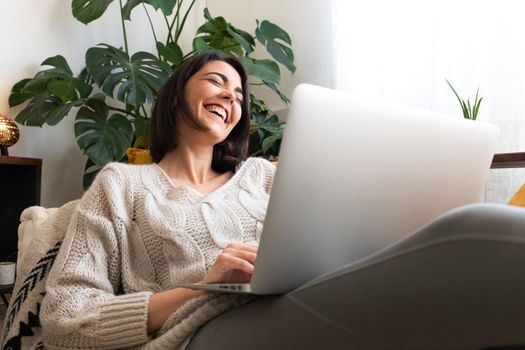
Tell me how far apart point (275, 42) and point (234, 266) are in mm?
A: 1968

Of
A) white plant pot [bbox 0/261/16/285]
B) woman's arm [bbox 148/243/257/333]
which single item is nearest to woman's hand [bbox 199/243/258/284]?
woman's arm [bbox 148/243/257/333]

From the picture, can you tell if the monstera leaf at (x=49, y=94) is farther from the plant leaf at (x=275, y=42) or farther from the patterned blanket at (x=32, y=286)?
the patterned blanket at (x=32, y=286)

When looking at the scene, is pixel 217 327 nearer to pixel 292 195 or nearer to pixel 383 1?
pixel 292 195

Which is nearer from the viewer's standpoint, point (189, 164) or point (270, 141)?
point (189, 164)

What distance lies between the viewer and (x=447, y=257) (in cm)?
48

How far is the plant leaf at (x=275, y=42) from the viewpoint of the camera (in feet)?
8.33

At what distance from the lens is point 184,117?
121 cm

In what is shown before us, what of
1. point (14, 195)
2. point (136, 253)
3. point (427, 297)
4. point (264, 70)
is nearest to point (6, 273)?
point (14, 195)

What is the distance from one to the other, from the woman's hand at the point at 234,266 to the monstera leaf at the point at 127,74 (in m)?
1.66

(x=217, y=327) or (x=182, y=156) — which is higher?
(x=182, y=156)

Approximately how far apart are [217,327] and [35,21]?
7.52 feet

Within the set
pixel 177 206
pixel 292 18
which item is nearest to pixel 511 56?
pixel 292 18

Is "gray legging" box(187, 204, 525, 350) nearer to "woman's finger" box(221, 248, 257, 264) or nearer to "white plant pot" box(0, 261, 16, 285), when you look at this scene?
"woman's finger" box(221, 248, 257, 264)

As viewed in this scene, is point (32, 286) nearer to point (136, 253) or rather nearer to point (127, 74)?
point (136, 253)
